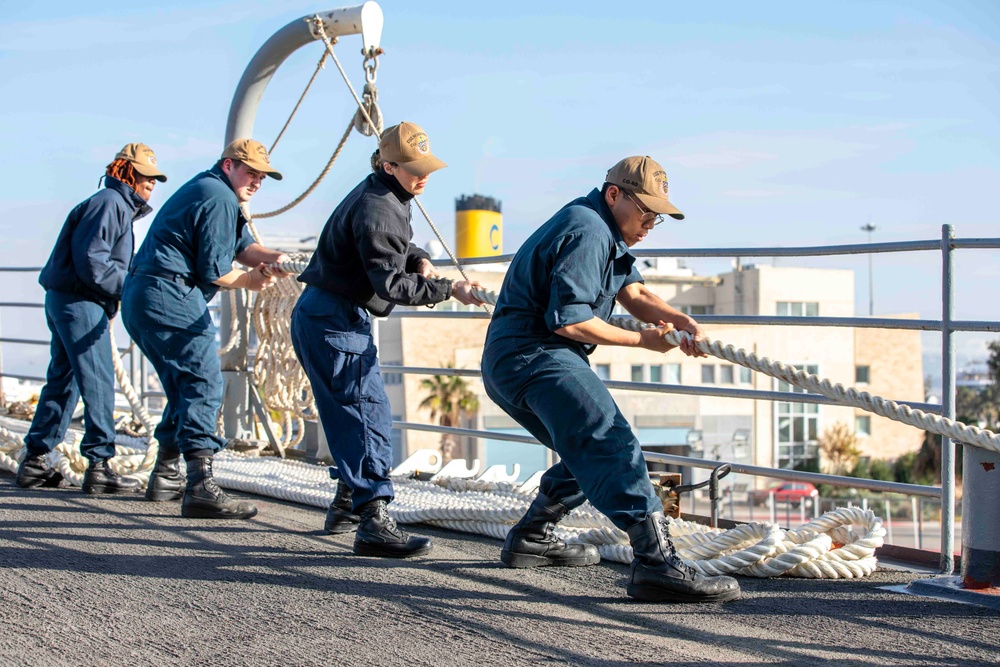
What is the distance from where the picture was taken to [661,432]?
63344mm

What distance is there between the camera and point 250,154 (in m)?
4.93

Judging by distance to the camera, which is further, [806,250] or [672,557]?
[806,250]

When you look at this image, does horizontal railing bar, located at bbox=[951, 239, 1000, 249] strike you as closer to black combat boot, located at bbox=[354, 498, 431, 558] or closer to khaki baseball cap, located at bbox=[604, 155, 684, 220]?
A: khaki baseball cap, located at bbox=[604, 155, 684, 220]

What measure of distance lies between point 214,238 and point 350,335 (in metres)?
0.97

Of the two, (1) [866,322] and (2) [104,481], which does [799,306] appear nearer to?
(2) [104,481]

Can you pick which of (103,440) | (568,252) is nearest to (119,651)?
(568,252)

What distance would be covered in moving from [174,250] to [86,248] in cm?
63

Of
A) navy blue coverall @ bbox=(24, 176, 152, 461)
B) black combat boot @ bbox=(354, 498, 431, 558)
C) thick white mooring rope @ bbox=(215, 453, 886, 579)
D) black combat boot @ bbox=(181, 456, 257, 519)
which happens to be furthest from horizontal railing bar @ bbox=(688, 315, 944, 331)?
navy blue coverall @ bbox=(24, 176, 152, 461)

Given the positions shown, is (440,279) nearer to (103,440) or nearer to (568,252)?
(568,252)

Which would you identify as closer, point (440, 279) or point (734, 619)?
point (734, 619)

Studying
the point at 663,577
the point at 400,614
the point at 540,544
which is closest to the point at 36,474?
the point at 540,544

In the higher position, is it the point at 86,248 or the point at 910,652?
the point at 86,248

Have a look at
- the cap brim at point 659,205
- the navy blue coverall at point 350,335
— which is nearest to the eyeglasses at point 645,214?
the cap brim at point 659,205

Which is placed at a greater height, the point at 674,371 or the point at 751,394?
the point at 674,371
